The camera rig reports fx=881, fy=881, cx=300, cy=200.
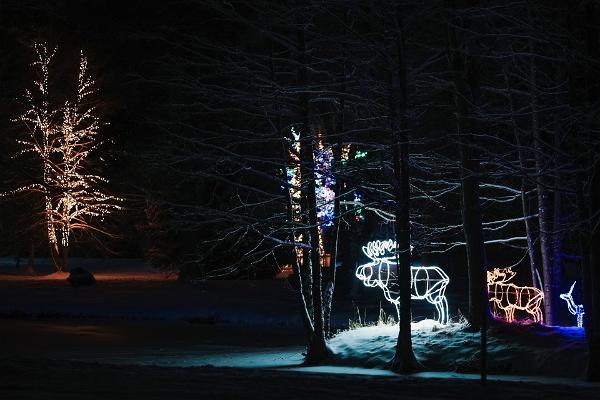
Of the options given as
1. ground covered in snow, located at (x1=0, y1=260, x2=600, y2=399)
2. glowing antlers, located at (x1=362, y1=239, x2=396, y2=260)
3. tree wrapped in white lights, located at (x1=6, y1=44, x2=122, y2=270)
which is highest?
tree wrapped in white lights, located at (x1=6, y1=44, x2=122, y2=270)

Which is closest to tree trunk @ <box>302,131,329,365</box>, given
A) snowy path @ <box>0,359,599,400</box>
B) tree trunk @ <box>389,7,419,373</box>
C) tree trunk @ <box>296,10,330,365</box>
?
tree trunk @ <box>296,10,330,365</box>

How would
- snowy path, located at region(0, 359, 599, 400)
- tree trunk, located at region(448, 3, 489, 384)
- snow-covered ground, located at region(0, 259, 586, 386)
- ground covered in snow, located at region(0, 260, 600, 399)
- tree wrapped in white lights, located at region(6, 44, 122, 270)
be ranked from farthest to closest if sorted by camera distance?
tree wrapped in white lights, located at region(6, 44, 122, 270)
tree trunk, located at region(448, 3, 489, 384)
snow-covered ground, located at region(0, 259, 586, 386)
ground covered in snow, located at region(0, 260, 600, 399)
snowy path, located at region(0, 359, 599, 400)

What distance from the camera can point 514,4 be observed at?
46.6 ft

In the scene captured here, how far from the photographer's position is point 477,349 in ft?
51.9

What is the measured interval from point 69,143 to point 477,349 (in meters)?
31.7

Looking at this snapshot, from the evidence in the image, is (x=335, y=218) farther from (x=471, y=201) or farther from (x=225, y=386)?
(x=225, y=386)

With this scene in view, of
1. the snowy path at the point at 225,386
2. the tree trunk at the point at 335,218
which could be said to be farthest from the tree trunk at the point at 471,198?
the snowy path at the point at 225,386

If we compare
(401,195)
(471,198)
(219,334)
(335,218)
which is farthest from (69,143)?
(401,195)

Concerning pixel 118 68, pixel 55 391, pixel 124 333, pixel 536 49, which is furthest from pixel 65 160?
pixel 55 391

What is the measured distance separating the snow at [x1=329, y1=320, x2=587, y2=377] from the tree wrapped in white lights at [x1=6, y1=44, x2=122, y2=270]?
83.9 ft

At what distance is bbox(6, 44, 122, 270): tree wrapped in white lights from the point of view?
4147 cm

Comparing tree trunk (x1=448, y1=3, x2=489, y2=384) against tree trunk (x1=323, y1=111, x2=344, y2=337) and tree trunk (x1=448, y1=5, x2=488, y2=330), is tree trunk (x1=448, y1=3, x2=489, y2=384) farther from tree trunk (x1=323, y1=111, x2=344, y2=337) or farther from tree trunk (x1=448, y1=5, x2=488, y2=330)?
tree trunk (x1=323, y1=111, x2=344, y2=337)

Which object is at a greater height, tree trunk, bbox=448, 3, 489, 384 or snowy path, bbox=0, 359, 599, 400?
tree trunk, bbox=448, 3, 489, 384

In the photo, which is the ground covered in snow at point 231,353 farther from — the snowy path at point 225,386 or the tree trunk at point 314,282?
the tree trunk at point 314,282
